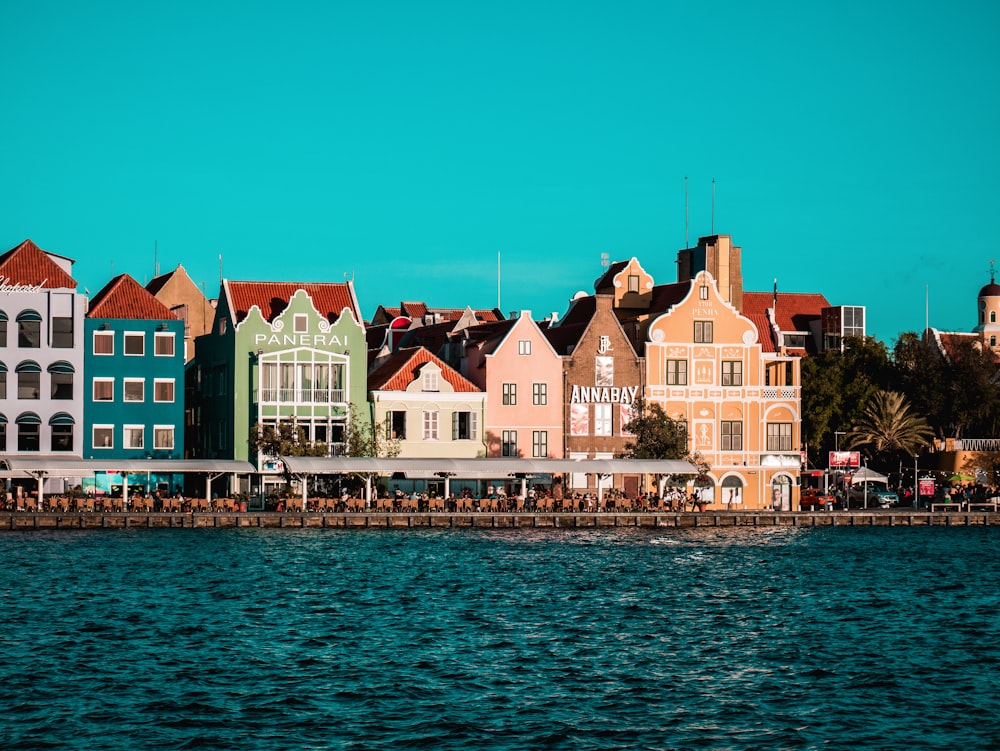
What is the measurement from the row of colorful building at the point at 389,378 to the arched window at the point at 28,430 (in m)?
0.08

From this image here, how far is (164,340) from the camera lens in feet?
341

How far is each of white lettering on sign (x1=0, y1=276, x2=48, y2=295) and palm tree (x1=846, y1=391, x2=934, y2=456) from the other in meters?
57.9

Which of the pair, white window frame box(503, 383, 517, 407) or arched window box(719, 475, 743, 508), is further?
arched window box(719, 475, 743, 508)

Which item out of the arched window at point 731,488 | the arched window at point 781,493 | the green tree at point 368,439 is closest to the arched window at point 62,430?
the green tree at point 368,439

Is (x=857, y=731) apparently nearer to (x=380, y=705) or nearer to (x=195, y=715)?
Answer: (x=380, y=705)

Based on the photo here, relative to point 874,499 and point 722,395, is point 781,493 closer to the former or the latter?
point 722,395

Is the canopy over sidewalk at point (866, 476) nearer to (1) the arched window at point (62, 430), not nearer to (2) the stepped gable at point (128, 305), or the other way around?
(2) the stepped gable at point (128, 305)

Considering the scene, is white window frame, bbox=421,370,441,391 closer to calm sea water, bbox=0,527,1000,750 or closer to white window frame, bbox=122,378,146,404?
white window frame, bbox=122,378,146,404

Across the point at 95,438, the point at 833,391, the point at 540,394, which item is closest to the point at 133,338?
the point at 95,438

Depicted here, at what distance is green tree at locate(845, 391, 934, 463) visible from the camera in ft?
398

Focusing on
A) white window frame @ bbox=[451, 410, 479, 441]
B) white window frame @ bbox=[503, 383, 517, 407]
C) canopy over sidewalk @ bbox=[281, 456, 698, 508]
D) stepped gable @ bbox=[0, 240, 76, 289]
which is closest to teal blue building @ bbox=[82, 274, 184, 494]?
stepped gable @ bbox=[0, 240, 76, 289]

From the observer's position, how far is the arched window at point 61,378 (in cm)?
10056

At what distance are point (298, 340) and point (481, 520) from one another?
17.7 meters

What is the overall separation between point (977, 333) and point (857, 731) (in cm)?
13188
